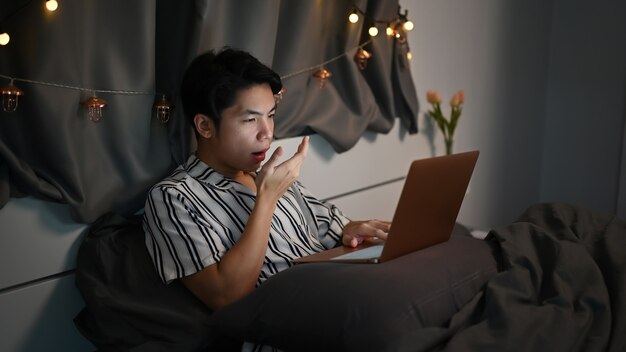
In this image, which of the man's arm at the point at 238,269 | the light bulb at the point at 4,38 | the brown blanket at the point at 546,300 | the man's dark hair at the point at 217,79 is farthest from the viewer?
the man's dark hair at the point at 217,79

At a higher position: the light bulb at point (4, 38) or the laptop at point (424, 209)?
the light bulb at point (4, 38)

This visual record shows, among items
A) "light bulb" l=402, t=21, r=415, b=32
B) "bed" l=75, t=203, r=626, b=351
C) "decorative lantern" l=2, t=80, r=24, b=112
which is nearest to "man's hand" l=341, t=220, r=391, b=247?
"bed" l=75, t=203, r=626, b=351

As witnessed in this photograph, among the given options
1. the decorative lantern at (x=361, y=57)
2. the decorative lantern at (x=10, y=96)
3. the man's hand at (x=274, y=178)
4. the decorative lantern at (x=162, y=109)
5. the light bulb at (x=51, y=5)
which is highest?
the light bulb at (x=51, y=5)

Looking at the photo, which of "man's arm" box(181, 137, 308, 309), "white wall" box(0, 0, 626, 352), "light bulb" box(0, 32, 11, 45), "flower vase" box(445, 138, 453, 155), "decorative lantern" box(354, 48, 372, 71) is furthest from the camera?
"flower vase" box(445, 138, 453, 155)

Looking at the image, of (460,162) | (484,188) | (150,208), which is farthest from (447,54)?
(150,208)

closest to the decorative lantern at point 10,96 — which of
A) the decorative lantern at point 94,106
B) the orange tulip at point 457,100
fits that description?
the decorative lantern at point 94,106

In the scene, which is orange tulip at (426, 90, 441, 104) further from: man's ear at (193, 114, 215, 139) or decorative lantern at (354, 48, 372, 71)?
man's ear at (193, 114, 215, 139)

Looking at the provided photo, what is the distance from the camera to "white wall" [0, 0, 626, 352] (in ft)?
8.66

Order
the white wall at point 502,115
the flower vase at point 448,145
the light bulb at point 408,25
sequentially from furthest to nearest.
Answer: the flower vase at point 448,145 → the white wall at point 502,115 → the light bulb at point 408,25

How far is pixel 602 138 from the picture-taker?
379 centimetres

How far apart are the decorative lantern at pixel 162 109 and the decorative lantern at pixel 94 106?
16 centimetres

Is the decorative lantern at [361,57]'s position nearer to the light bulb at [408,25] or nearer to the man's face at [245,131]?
the light bulb at [408,25]

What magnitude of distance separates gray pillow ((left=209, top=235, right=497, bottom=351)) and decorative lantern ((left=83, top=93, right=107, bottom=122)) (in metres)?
0.51

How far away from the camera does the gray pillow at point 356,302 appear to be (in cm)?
118
